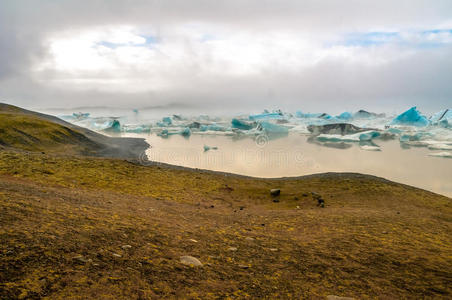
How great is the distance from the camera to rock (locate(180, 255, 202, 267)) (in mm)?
3605

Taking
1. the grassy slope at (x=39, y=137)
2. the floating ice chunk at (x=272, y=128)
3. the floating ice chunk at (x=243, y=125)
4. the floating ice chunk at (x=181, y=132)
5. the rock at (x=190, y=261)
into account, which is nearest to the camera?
the rock at (x=190, y=261)

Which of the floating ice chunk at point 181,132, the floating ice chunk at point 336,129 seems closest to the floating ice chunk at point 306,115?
the floating ice chunk at point 336,129

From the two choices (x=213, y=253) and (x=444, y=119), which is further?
(x=444, y=119)

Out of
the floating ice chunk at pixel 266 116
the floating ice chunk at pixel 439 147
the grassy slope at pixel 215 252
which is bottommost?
the grassy slope at pixel 215 252

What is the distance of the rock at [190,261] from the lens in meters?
3.61

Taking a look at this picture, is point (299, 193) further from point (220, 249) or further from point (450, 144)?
point (450, 144)

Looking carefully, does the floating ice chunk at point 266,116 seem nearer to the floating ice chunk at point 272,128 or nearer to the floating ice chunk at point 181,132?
the floating ice chunk at point 272,128

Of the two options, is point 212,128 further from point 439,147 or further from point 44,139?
point 439,147

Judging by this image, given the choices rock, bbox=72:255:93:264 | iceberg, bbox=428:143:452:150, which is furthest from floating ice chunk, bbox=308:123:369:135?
rock, bbox=72:255:93:264

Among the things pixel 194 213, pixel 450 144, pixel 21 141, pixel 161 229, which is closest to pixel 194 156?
pixel 21 141

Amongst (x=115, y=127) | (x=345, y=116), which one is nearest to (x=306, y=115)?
(x=345, y=116)

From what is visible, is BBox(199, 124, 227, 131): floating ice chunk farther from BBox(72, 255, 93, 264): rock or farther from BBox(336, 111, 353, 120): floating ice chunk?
BBox(72, 255, 93, 264): rock

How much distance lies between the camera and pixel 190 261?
3678mm

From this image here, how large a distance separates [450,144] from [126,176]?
35813 millimetres
